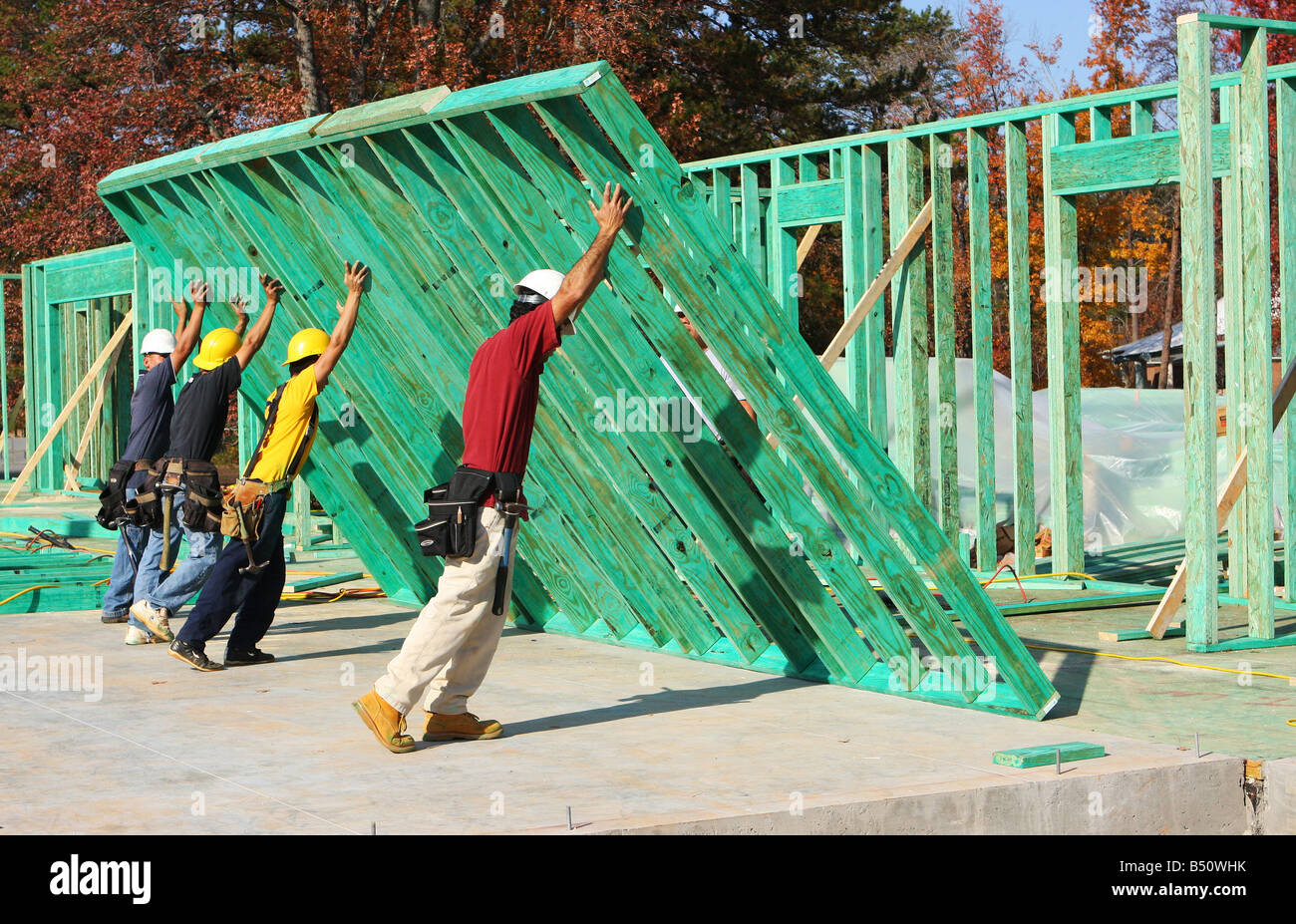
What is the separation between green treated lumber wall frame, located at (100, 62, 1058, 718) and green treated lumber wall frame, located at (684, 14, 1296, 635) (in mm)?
2227

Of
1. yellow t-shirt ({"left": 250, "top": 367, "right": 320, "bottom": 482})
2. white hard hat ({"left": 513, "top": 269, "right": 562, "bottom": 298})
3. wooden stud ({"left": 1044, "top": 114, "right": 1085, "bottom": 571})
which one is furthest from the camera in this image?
wooden stud ({"left": 1044, "top": 114, "right": 1085, "bottom": 571})

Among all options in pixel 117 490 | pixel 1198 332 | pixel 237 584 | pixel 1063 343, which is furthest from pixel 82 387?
pixel 1198 332

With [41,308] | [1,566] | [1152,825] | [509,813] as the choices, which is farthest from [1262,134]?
[41,308]

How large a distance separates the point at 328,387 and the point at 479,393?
292 centimetres

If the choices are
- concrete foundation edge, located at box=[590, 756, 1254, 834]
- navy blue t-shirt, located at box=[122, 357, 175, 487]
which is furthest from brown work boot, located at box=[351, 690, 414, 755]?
navy blue t-shirt, located at box=[122, 357, 175, 487]

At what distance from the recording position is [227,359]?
7.88 meters

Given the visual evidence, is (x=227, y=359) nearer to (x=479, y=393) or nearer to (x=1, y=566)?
(x=479, y=393)

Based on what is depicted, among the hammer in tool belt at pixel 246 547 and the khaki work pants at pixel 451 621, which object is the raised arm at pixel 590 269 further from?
the hammer in tool belt at pixel 246 547

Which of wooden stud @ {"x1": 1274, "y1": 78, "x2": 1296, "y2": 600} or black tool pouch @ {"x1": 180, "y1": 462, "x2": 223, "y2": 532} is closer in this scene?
black tool pouch @ {"x1": 180, "y1": 462, "x2": 223, "y2": 532}

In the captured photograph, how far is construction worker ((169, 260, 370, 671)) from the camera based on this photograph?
23.6 feet

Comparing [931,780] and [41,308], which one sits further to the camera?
[41,308]

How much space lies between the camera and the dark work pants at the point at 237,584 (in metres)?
7.28

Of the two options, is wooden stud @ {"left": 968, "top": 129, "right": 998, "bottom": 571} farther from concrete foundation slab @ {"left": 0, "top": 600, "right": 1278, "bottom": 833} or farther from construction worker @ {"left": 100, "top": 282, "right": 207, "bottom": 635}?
construction worker @ {"left": 100, "top": 282, "right": 207, "bottom": 635}

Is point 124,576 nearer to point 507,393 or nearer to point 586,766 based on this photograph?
point 507,393
